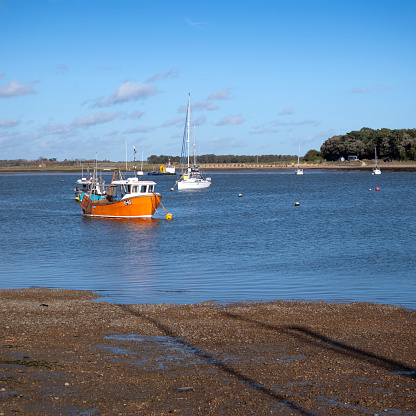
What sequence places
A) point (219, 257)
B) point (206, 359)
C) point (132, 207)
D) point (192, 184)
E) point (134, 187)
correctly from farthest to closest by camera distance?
point (192, 184) < point (134, 187) < point (132, 207) < point (219, 257) < point (206, 359)

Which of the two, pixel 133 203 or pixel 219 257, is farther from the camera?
pixel 133 203

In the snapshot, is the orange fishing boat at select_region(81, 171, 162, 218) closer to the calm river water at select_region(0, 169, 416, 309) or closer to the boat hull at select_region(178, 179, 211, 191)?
the calm river water at select_region(0, 169, 416, 309)

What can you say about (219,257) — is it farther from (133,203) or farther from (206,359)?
(133,203)

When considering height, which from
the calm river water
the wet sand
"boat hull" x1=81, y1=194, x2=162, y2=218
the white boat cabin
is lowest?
the calm river water

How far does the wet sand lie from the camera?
371 inches

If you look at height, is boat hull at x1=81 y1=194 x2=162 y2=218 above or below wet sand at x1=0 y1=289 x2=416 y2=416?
above

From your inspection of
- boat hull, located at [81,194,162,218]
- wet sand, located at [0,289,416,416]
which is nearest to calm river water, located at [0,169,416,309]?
boat hull, located at [81,194,162,218]

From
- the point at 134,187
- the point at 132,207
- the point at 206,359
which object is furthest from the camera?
the point at 134,187

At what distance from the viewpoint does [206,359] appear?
38.4 ft

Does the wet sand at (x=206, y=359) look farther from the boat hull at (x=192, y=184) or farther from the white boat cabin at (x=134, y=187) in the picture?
the boat hull at (x=192, y=184)

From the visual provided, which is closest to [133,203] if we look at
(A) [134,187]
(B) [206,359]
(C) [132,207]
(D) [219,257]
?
(C) [132,207]

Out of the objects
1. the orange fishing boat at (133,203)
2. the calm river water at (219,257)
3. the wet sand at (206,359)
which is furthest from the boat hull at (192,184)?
the wet sand at (206,359)

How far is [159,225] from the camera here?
152ft

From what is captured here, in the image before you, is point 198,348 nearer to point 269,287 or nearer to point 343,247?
point 269,287
